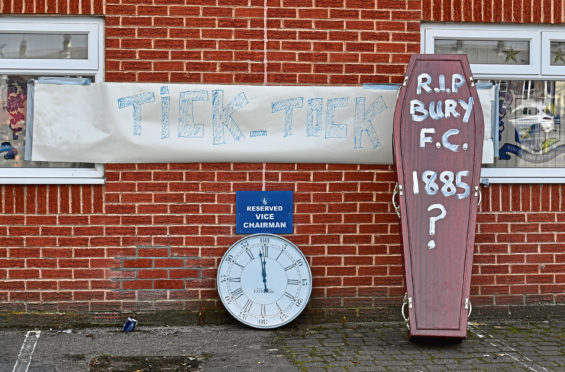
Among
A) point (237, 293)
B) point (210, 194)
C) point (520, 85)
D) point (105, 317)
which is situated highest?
point (520, 85)

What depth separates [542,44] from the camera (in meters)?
7.25

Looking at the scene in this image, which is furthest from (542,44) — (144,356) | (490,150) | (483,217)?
(144,356)

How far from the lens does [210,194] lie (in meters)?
6.93

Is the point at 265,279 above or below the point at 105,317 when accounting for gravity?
above

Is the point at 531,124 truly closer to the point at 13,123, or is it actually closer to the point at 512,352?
the point at 512,352

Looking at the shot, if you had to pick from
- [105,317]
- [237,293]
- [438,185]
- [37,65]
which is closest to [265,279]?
[237,293]

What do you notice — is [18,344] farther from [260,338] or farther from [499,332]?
[499,332]

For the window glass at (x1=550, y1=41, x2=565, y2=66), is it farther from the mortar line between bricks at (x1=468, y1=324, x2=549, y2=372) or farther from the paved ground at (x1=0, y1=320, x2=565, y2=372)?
the mortar line between bricks at (x1=468, y1=324, x2=549, y2=372)

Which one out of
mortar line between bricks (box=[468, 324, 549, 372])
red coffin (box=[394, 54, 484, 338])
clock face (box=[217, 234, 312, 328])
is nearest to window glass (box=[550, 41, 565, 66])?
red coffin (box=[394, 54, 484, 338])

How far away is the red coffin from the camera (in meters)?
6.16

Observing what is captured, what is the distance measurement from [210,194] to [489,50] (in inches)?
106

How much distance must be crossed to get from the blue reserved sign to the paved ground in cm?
82

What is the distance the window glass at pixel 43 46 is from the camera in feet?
22.4

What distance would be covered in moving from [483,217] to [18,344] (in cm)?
391
